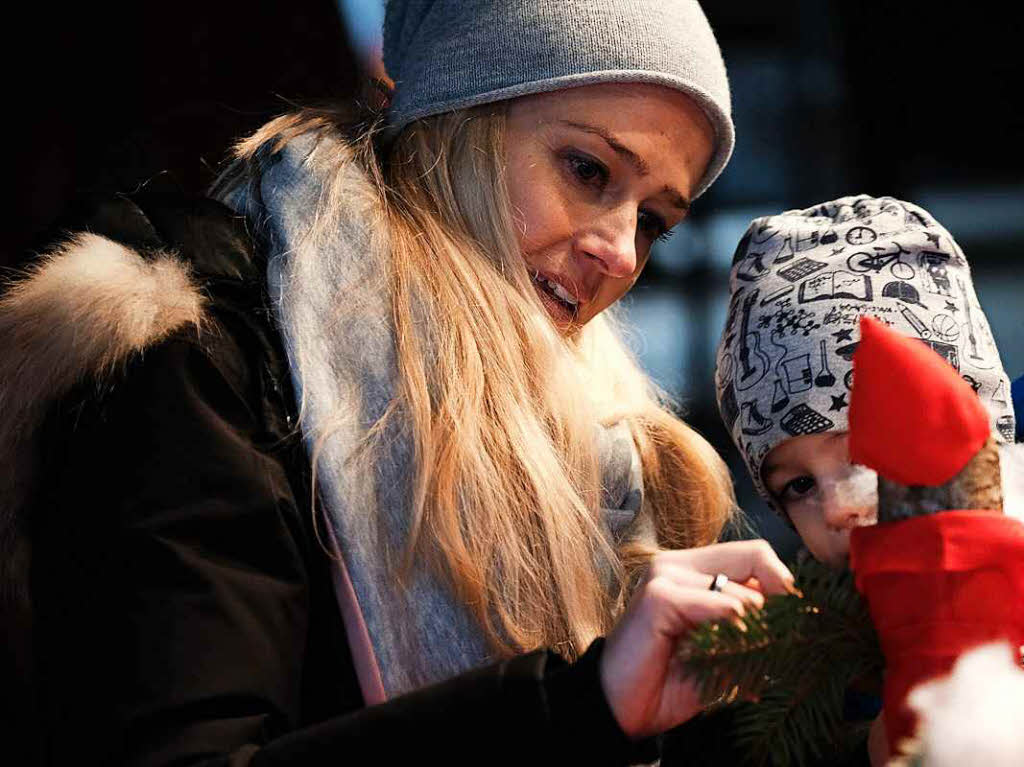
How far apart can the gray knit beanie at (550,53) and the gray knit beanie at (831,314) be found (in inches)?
7.8

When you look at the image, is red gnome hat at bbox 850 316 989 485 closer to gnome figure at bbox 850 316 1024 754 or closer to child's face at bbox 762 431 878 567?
gnome figure at bbox 850 316 1024 754

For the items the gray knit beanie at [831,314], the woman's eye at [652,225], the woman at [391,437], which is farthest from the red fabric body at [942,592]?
the woman's eye at [652,225]

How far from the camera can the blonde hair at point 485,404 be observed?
0.93 meters

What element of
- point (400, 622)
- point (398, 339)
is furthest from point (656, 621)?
point (398, 339)

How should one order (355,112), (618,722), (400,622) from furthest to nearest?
(355,112) < (400,622) < (618,722)

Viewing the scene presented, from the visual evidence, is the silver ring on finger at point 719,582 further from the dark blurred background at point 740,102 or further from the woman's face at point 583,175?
the dark blurred background at point 740,102

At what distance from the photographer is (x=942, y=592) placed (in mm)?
572

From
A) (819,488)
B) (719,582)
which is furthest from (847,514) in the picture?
(719,582)

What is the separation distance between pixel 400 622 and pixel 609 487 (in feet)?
0.95

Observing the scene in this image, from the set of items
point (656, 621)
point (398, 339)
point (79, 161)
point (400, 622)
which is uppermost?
point (79, 161)

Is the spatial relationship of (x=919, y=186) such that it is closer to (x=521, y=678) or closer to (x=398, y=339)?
(x=398, y=339)

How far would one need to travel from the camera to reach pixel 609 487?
1.12 metres

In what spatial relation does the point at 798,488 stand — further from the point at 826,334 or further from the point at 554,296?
the point at 554,296

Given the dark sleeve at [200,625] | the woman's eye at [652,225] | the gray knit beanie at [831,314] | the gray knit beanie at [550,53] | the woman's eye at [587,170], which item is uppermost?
the gray knit beanie at [550,53]
